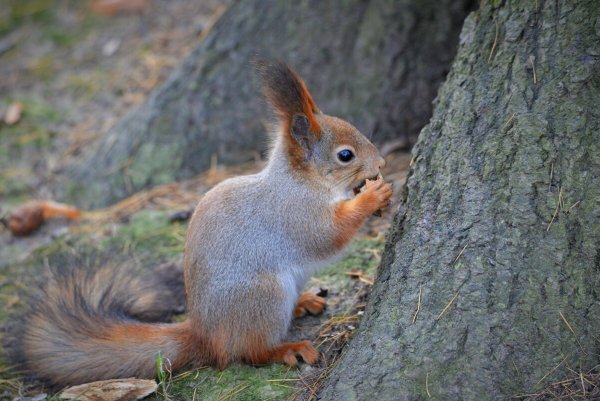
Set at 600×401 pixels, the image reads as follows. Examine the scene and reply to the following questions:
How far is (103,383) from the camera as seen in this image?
2342mm

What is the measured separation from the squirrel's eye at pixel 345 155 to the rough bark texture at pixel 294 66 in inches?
45.3

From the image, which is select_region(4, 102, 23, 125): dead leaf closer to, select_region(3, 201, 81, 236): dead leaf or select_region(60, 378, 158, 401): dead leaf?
select_region(3, 201, 81, 236): dead leaf

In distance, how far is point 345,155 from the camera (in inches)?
98.6

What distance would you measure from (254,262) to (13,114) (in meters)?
3.34

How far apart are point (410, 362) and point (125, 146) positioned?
261cm

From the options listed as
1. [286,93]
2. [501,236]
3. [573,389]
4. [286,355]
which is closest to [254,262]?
[286,355]

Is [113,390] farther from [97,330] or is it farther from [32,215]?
[32,215]

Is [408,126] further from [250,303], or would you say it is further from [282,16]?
[250,303]

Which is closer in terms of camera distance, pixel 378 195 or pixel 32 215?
pixel 378 195

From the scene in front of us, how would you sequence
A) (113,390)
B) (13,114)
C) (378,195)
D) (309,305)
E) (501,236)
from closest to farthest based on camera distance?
(501,236) < (113,390) < (378,195) < (309,305) < (13,114)

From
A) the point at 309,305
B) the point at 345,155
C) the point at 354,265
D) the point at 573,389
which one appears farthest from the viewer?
the point at 354,265

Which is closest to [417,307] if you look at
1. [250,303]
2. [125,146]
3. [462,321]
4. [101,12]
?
[462,321]

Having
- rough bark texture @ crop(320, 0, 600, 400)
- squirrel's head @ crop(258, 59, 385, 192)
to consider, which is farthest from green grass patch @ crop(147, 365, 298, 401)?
squirrel's head @ crop(258, 59, 385, 192)

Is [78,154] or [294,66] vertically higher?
[294,66]
